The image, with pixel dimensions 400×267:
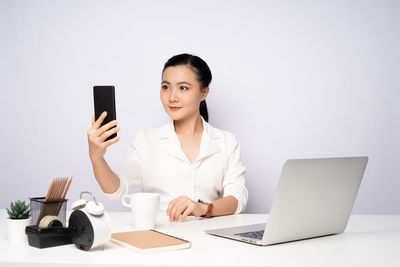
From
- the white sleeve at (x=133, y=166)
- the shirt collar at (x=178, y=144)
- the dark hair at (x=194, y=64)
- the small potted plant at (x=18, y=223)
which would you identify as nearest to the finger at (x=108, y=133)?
the small potted plant at (x=18, y=223)

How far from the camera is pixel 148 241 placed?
1.10 metres

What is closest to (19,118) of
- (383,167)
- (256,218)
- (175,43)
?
(175,43)

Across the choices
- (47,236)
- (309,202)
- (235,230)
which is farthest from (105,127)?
(309,202)

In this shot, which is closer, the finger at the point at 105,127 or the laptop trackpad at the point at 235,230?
the laptop trackpad at the point at 235,230

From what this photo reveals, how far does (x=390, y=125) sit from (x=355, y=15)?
2.46 feet

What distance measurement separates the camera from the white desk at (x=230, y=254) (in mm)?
938

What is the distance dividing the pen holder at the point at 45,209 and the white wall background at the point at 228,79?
155cm

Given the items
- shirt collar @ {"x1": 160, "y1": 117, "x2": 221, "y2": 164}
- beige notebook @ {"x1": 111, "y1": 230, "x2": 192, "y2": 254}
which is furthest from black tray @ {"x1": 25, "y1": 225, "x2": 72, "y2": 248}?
shirt collar @ {"x1": 160, "y1": 117, "x2": 221, "y2": 164}

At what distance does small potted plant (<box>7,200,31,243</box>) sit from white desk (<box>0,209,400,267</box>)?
1.1 inches

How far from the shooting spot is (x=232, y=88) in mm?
2691

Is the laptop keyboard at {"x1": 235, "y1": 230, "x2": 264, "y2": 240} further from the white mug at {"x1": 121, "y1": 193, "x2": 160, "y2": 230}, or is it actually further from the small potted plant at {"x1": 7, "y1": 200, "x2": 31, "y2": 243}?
the small potted plant at {"x1": 7, "y1": 200, "x2": 31, "y2": 243}

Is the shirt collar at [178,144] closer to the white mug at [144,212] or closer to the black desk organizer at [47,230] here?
the white mug at [144,212]

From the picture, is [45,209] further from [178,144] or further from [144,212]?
[178,144]

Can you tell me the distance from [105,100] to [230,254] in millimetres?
660
